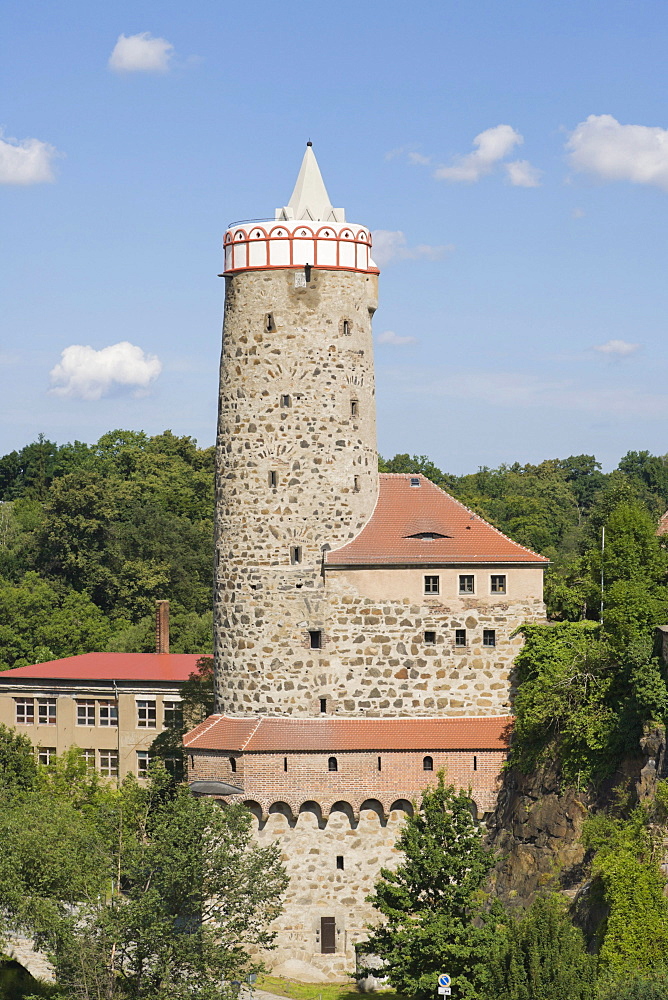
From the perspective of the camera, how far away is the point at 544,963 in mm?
34312

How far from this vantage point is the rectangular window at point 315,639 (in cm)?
4606

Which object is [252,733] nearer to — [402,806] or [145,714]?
[402,806]

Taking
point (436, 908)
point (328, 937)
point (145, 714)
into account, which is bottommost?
point (328, 937)

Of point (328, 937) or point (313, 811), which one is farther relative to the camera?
point (313, 811)

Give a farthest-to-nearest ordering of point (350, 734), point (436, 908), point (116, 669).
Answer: point (116, 669) → point (350, 734) → point (436, 908)

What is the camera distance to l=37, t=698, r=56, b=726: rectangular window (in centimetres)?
6588

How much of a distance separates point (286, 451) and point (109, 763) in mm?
22822

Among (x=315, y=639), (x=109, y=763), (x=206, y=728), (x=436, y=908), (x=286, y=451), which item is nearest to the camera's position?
(x=436, y=908)

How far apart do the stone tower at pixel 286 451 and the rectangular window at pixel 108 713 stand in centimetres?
1852

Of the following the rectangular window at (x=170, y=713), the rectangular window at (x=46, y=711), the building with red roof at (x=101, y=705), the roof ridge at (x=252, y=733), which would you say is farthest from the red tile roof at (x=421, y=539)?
the rectangular window at (x=46, y=711)

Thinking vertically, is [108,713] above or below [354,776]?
above

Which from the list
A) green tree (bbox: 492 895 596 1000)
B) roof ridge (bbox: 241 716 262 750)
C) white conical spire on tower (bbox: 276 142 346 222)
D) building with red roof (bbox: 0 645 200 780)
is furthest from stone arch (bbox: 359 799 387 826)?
building with red roof (bbox: 0 645 200 780)

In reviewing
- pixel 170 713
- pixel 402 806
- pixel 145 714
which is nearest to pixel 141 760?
pixel 145 714

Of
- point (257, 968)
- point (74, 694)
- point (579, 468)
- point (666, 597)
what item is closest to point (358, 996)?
point (257, 968)
